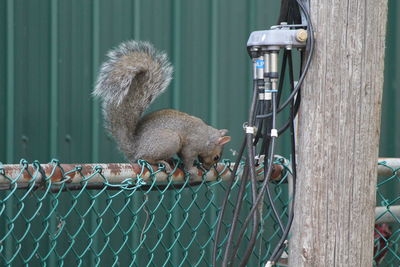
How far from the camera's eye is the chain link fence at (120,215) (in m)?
2.33

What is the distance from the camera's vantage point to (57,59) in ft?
13.5

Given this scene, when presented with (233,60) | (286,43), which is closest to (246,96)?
(233,60)

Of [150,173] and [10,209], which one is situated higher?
[150,173]

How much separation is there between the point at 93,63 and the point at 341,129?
251cm

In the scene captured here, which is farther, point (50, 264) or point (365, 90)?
point (50, 264)

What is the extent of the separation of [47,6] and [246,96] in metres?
1.42

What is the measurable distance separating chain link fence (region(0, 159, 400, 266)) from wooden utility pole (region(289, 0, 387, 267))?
0.59 meters

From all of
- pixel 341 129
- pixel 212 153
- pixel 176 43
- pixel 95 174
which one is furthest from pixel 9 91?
pixel 341 129

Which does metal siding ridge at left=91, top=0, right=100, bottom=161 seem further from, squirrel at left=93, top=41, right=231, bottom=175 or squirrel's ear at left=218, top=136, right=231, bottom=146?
squirrel's ear at left=218, top=136, right=231, bottom=146

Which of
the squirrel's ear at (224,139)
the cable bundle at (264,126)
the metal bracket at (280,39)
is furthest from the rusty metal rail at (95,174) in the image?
the squirrel's ear at (224,139)

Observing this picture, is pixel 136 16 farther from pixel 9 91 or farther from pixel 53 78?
pixel 9 91

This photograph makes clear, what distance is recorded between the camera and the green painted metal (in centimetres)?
401

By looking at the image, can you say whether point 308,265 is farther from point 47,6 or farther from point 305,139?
point 47,6

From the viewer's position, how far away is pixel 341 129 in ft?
6.43
